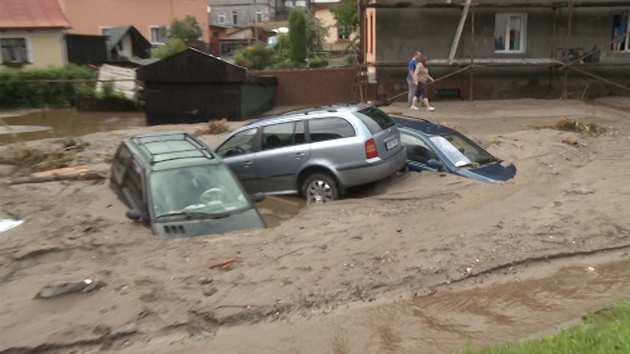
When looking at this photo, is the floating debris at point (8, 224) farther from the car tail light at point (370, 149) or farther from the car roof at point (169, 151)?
the car tail light at point (370, 149)

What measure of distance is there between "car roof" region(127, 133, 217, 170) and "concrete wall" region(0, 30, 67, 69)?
3155 centimetres

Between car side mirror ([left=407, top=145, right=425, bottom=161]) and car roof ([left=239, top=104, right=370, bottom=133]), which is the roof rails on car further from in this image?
car side mirror ([left=407, top=145, right=425, bottom=161])

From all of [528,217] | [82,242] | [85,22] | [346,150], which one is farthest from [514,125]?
[85,22]

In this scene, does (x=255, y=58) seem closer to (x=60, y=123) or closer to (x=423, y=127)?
(x=60, y=123)

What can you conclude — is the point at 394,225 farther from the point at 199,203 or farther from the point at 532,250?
the point at 199,203

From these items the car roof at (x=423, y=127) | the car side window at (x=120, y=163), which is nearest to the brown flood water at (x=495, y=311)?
the car roof at (x=423, y=127)

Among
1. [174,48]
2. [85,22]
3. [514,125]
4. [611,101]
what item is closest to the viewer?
[514,125]

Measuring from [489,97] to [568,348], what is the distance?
2141cm

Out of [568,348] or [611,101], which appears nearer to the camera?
[568,348]

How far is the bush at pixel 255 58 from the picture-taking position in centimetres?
4303

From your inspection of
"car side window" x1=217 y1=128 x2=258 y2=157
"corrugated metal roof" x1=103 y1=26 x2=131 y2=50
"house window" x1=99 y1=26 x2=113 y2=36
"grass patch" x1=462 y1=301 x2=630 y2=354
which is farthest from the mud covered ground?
"house window" x1=99 y1=26 x2=113 y2=36

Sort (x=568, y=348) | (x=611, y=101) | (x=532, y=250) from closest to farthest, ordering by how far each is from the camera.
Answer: (x=568, y=348) < (x=532, y=250) < (x=611, y=101)

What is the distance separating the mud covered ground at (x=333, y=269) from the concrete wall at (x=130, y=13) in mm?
39244

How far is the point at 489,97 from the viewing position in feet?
80.2
